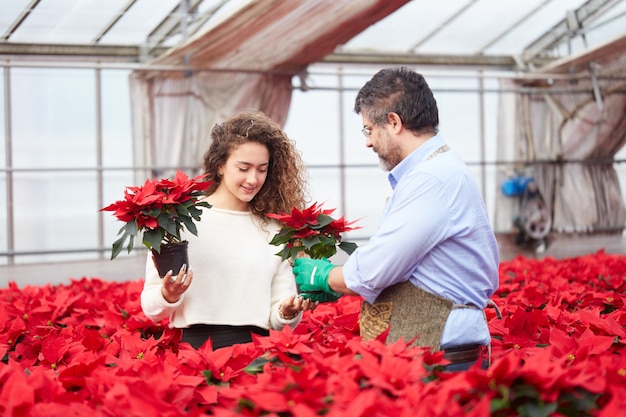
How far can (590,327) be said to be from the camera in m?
2.47

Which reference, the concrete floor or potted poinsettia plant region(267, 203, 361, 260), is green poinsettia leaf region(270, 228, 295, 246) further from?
the concrete floor

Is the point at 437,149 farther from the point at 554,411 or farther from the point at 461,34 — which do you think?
the point at 461,34

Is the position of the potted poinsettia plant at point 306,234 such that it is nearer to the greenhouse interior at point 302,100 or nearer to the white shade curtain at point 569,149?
the greenhouse interior at point 302,100

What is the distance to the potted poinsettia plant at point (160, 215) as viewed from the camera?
91.6 inches

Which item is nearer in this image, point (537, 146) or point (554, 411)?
point (554, 411)

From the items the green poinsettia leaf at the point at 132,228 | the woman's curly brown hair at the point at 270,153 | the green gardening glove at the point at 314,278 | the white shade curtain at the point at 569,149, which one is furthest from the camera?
the white shade curtain at the point at 569,149

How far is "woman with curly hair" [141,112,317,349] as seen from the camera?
8.30 feet

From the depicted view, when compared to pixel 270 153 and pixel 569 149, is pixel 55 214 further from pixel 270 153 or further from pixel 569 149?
pixel 270 153

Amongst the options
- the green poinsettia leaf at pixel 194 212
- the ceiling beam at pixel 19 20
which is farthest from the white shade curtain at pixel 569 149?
the green poinsettia leaf at pixel 194 212

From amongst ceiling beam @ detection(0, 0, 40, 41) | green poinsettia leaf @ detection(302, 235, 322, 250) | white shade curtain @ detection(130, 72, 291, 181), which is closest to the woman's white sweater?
green poinsettia leaf @ detection(302, 235, 322, 250)

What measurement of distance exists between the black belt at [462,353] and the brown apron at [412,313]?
3 centimetres

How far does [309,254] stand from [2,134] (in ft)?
22.2

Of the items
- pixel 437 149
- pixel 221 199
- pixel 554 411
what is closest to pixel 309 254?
pixel 221 199

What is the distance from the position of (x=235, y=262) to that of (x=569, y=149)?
789 centimetres
